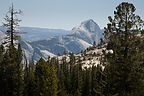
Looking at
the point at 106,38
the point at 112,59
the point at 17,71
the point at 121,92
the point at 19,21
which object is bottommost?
the point at 17,71

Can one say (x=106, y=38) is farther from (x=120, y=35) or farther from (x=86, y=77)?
(x=86, y=77)

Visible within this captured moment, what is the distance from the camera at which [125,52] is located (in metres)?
23.2

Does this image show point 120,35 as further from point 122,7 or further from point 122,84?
point 122,84

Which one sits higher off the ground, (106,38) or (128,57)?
(106,38)

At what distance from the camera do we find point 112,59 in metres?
23.5

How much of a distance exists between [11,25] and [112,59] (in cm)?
1859

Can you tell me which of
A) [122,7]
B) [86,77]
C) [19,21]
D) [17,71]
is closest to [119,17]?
[122,7]

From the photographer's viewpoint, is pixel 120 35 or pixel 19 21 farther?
pixel 19 21

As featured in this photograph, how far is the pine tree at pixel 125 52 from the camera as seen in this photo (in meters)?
22.2

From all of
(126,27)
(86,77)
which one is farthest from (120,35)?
(86,77)

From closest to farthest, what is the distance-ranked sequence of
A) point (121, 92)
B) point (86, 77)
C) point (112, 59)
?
point (121, 92), point (112, 59), point (86, 77)

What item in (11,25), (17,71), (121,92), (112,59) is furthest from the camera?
(17,71)

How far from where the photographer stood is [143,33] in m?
23.3

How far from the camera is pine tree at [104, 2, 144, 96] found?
873 inches
